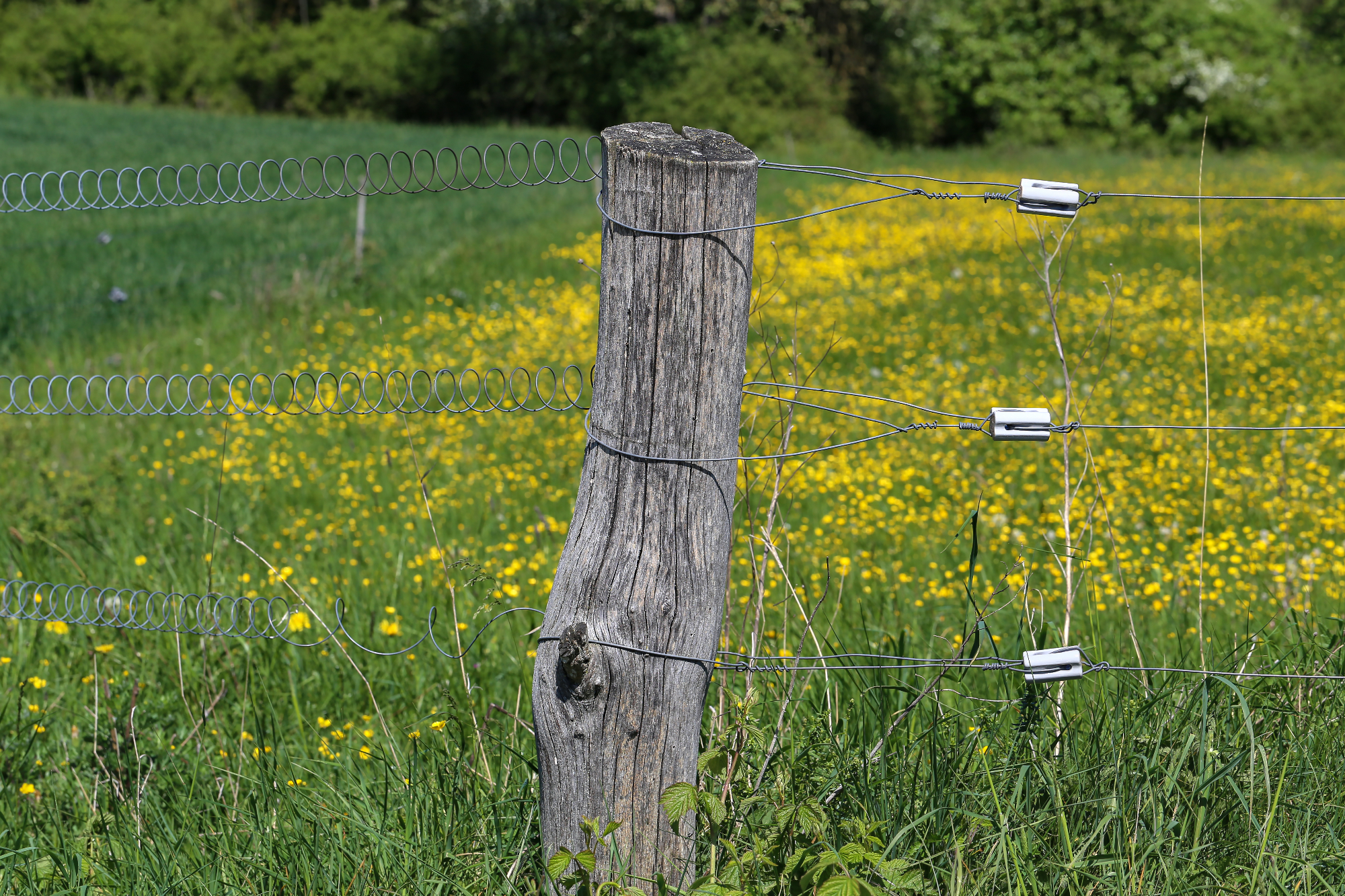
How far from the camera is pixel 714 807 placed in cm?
183

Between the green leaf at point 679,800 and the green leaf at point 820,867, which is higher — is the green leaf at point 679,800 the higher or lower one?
the higher one

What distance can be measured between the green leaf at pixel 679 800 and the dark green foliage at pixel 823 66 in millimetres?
26071

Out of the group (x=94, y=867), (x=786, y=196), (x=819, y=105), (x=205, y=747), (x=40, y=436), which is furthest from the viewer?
(x=819, y=105)

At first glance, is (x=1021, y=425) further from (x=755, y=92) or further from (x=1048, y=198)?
(x=755, y=92)

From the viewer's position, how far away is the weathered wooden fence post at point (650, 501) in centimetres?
181

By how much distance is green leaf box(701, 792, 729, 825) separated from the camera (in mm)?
1831

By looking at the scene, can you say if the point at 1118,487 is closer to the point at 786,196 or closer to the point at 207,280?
the point at 207,280

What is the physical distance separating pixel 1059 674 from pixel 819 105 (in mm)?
28102

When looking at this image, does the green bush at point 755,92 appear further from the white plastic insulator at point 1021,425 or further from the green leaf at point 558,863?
the green leaf at point 558,863

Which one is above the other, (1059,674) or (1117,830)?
(1059,674)

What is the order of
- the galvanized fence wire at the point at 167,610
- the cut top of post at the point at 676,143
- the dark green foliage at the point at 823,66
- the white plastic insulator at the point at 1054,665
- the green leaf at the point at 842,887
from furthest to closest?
the dark green foliage at the point at 823,66
the galvanized fence wire at the point at 167,610
the white plastic insulator at the point at 1054,665
the cut top of post at the point at 676,143
the green leaf at the point at 842,887

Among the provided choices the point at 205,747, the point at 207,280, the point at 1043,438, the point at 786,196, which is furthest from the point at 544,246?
the point at 1043,438

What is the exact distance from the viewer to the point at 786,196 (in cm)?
1625

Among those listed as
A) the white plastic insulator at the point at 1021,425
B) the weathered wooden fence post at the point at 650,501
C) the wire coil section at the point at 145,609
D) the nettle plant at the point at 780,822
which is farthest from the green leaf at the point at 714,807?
the wire coil section at the point at 145,609
